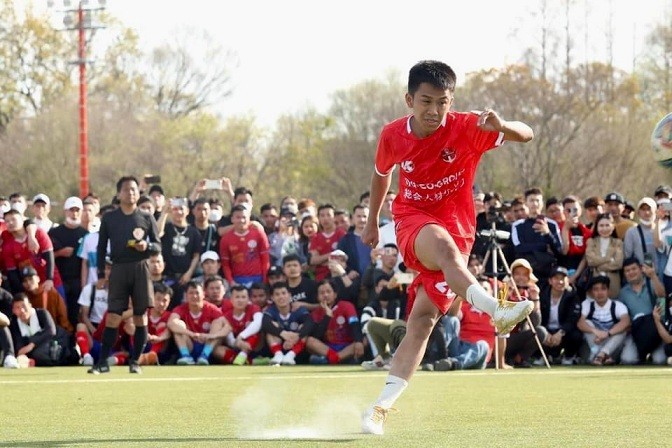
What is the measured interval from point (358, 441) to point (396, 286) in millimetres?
9687

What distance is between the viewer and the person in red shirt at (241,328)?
1766 centimetres

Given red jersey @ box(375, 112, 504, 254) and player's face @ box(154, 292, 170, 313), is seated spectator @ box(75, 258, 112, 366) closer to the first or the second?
player's face @ box(154, 292, 170, 313)

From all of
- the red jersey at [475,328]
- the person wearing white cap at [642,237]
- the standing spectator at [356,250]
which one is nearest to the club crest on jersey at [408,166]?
the red jersey at [475,328]

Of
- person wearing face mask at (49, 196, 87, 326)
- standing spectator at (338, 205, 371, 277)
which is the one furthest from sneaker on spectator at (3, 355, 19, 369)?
standing spectator at (338, 205, 371, 277)

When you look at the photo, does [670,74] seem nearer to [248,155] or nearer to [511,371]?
[248,155]

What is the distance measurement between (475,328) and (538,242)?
1914mm

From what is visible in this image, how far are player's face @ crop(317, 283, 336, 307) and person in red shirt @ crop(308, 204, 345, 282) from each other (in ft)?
2.23

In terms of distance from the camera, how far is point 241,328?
1784 cm

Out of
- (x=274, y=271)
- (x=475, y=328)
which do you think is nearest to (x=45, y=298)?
(x=274, y=271)

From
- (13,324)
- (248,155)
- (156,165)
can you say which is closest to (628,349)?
(13,324)

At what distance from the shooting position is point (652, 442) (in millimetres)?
6938

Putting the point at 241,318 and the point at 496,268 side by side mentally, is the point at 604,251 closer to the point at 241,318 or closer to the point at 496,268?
the point at 496,268

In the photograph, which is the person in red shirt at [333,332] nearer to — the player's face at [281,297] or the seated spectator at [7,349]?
the player's face at [281,297]

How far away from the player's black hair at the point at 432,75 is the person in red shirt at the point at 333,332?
33.3 ft
